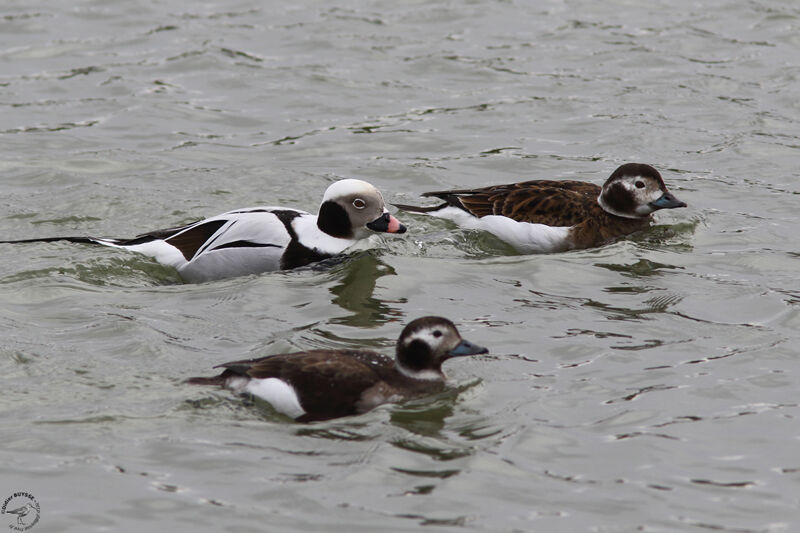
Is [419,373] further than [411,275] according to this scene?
No

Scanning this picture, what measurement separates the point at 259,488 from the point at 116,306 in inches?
145

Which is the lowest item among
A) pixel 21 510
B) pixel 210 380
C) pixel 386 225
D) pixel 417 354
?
pixel 21 510

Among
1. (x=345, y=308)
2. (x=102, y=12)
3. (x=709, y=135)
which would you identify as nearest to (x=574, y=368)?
(x=345, y=308)

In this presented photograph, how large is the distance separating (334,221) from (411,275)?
88 centimetres

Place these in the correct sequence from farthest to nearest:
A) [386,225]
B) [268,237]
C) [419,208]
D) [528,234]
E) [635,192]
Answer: [419,208] < [635,192] < [528,234] < [386,225] < [268,237]

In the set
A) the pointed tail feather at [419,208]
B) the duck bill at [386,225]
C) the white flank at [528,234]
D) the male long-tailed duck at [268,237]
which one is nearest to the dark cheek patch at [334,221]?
the male long-tailed duck at [268,237]

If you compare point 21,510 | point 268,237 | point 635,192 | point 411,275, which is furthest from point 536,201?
point 21,510

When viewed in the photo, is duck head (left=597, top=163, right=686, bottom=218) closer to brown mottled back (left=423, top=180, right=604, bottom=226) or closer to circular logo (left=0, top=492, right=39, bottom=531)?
brown mottled back (left=423, top=180, right=604, bottom=226)

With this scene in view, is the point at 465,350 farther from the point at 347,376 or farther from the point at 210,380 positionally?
the point at 210,380

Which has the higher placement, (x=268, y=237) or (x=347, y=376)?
(x=268, y=237)

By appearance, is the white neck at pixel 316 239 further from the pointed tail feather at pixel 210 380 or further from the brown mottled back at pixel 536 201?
the pointed tail feather at pixel 210 380

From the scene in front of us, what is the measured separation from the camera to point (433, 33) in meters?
20.0

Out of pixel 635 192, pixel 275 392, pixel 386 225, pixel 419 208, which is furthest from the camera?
pixel 419 208

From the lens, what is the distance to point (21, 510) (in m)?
7.18
